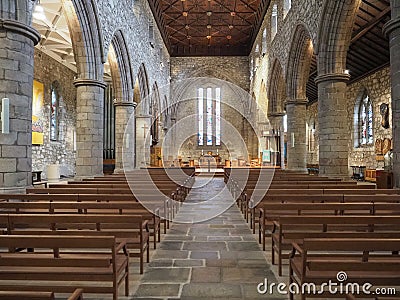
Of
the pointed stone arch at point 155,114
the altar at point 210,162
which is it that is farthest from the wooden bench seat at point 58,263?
the altar at point 210,162

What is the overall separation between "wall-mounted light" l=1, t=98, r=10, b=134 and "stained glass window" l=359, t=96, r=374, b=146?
627 inches

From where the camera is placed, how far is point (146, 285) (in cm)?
341

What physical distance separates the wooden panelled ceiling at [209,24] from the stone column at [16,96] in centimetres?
1406

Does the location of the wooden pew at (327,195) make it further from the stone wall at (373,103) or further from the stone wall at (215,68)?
the stone wall at (215,68)

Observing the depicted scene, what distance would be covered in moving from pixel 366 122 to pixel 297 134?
21.7 ft

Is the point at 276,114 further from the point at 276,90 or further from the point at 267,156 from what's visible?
the point at 267,156

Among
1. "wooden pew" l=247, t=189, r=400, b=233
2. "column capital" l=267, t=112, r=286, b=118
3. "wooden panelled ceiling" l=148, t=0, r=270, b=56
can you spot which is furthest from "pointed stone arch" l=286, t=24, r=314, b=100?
"wooden pew" l=247, t=189, r=400, b=233

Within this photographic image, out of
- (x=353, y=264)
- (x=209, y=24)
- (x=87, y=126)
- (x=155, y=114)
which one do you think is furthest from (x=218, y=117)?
(x=353, y=264)

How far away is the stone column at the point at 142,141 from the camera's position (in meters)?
16.8

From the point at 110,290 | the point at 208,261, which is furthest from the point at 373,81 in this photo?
the point at 110,290

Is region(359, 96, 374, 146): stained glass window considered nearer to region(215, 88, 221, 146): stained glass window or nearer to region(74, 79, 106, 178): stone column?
region(215, 88, 221, 146): stained glass window

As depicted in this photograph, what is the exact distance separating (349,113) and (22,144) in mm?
17623

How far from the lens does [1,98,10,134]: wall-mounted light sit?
5.51m

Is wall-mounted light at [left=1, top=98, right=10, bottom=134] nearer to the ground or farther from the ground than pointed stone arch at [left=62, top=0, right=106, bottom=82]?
nearer to the ground
